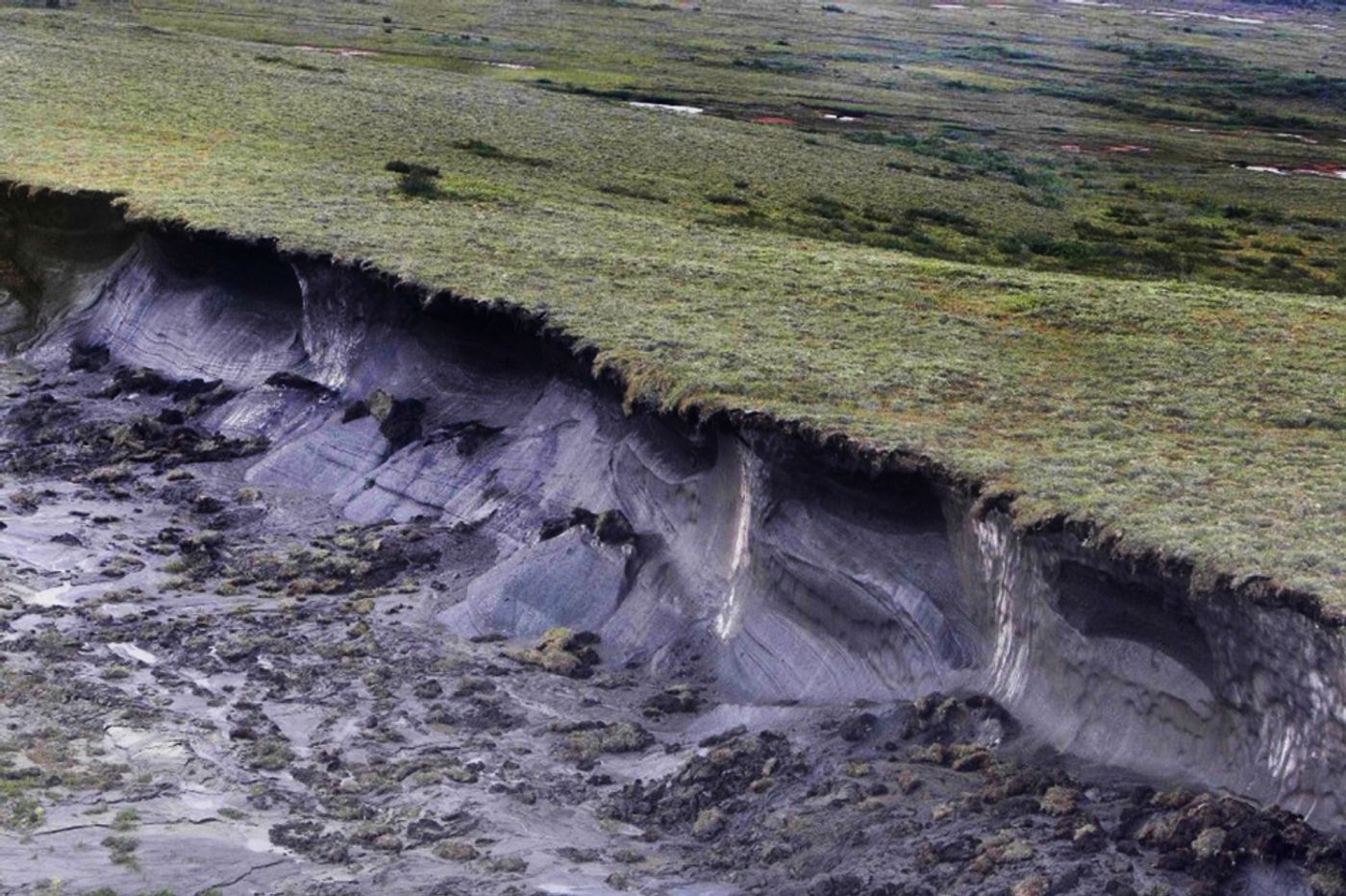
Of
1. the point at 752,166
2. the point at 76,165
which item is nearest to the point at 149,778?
the point at 76,165

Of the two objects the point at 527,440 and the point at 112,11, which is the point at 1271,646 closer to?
the point at 527,440

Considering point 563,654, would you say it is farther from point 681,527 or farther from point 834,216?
point 834,216

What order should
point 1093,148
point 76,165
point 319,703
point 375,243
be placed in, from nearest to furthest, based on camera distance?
1. point 319,703
2. point 375,243
3. point 76,165
4. point 1093,148

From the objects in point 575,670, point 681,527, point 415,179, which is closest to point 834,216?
point 415,179

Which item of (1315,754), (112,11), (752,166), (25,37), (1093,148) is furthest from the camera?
(112,11)

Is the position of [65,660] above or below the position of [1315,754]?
below

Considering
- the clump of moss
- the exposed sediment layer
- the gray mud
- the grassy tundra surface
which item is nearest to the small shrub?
the grassy tundra surface

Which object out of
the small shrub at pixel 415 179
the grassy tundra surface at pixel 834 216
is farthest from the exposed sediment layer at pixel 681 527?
the small shrub at pixel 415 179
